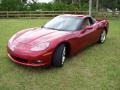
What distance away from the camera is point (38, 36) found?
652 centimetres

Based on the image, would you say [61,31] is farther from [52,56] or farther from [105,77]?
[105,77]

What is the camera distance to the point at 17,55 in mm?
5945

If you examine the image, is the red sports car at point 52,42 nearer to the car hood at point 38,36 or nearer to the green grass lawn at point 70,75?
the car hood at point 38,36

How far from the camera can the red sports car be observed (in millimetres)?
5859

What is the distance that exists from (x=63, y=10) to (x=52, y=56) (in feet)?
72.9

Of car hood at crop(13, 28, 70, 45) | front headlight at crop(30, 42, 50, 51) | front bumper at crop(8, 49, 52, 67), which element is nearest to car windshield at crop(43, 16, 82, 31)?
car hood at crop(13, 28, 70, 45)

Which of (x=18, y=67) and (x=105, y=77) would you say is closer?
(x=105, y=77)

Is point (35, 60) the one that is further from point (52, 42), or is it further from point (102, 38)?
point (102, 38)

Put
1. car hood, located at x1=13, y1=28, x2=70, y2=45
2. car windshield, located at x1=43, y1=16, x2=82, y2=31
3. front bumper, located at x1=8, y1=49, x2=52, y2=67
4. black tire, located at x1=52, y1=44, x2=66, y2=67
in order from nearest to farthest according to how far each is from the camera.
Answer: front bumper, located at x1=8, y1=49, x2=52, y2=67 < black tire, located at x1=52, y1=44, x2=66, y2=67 < car hood, located at x1=13, y1=28, x2=70, y2=45 < car windshield, located at x1=43, y1=16, x2=82, y2=31

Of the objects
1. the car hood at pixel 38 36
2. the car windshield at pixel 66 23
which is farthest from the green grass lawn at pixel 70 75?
the car windshield at pixel 66 23

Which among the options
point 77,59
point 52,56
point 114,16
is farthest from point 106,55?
point 114,16

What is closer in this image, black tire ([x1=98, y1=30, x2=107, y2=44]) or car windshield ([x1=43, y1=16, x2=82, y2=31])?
car windshield ([x1=43, y1=16, x2=82, y2=31])

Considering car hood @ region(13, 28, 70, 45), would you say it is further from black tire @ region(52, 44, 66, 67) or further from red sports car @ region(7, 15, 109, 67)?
black tire @ region(52, 44, 66, 67)

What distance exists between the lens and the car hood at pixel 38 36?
6.23 m
